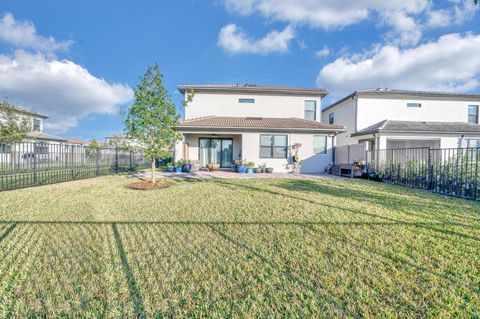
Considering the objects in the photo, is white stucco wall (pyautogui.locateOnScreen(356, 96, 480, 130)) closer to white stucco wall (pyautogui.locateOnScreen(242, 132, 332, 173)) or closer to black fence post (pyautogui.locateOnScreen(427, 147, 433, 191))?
white stucco wall (pyautogui.locateOnScreen(242, 132, 332, 173))

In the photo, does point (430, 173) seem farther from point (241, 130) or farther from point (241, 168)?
point (241, 130)

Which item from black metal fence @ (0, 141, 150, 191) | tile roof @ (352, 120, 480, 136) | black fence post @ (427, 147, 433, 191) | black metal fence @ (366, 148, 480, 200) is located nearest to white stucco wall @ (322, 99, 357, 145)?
tile roof @ (352, 120, 480, 136)

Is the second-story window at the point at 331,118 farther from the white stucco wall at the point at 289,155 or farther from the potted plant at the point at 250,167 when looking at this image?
the potted plant at the point at 250,167

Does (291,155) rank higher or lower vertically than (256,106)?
lower

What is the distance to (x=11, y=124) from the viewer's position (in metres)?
15.9

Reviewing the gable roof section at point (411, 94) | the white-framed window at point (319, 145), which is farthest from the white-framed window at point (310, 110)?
the gable roof section at point (411, 94)

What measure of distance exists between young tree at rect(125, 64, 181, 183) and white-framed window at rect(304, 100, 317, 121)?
11245 millimetres

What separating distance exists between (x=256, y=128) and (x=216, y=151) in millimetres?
3862

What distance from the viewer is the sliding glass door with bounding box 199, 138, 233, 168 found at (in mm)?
14945

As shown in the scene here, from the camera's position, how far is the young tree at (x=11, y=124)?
15.3 metres

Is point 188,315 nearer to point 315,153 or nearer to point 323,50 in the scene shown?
point 315,153

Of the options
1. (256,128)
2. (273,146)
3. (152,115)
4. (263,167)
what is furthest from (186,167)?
(273,146)

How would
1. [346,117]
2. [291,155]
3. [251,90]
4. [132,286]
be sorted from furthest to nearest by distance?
[346,117]
[251,90]
[291,155]
[132,286]

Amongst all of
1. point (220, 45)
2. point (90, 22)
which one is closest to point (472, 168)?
point (220, 45)
